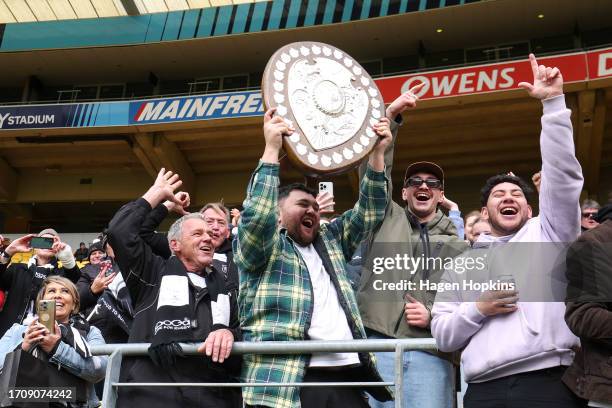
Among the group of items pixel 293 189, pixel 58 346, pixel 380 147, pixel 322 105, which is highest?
pixel 322 105

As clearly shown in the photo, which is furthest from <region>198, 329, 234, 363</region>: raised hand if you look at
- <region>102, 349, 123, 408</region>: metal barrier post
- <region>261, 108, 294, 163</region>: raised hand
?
<region>261, 108, 294, 163</region>: raised hand

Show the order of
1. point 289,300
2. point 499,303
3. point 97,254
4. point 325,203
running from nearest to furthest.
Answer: point 499,303 → point 289,300 → point 325,203 → point 97,254

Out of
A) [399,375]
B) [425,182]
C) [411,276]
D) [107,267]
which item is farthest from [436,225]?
[107,267]

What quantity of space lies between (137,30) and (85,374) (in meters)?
17.9

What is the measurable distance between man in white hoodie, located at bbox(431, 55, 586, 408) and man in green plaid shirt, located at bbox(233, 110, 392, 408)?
432 millimetres

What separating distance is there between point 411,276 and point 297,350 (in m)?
0.93

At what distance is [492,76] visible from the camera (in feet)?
51.8

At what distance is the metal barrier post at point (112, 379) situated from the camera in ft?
10.1

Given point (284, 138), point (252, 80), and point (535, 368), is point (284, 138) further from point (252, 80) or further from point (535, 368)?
point (252, 80)

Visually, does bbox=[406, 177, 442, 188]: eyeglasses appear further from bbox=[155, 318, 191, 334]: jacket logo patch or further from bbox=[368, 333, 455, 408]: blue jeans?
bbox=[155, 318, 191, 334]: jacket logo patch

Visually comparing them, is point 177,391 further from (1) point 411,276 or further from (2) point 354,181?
(2) point 354,181

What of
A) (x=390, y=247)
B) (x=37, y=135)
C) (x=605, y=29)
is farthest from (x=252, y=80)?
(x=390, y=247)

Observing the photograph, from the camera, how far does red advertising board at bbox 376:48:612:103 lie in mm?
14898

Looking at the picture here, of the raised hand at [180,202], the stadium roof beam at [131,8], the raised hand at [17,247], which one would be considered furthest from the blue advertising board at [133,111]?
the raised hand at [180,202]
